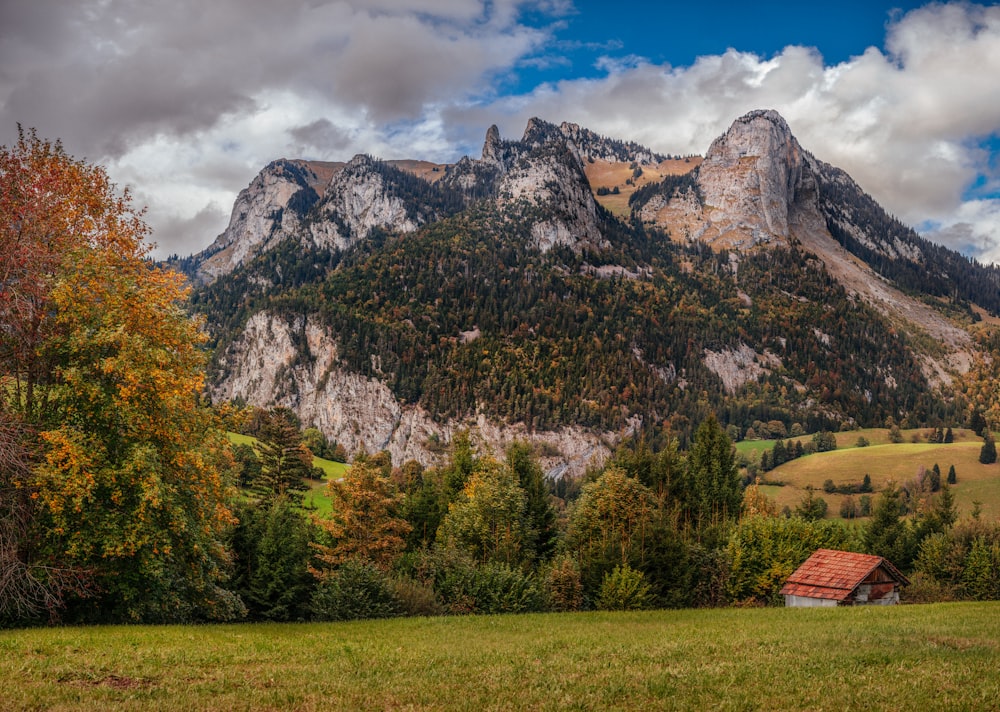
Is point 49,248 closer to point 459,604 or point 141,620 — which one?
point 141,620

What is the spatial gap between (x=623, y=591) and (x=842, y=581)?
25.6 m

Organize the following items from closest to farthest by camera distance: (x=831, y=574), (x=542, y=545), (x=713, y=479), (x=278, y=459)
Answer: (x=831, y=574)
(x=542, y=545)
(x=713, y=479)
(x=278, y=459)

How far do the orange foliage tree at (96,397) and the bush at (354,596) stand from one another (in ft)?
34.3

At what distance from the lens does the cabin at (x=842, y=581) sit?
61.4 m

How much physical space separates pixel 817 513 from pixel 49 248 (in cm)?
8953

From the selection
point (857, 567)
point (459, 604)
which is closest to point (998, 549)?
point (857, 567)

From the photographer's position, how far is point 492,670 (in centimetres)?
1917

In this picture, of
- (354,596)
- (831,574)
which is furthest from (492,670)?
(831,574)

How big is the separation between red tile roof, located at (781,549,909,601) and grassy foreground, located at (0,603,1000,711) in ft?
113

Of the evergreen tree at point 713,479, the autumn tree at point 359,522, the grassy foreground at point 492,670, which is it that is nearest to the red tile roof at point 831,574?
the evergreen tree at point 713,479

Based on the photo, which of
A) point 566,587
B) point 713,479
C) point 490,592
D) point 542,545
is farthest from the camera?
point 713,479

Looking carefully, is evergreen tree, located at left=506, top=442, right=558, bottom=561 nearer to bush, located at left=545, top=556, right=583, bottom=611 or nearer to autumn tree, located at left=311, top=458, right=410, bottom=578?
autumn tree, located at left=311, top=458, right=410, bottom=578

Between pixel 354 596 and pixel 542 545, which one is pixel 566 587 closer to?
pixel 354 596

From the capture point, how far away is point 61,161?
2972 centimetres
